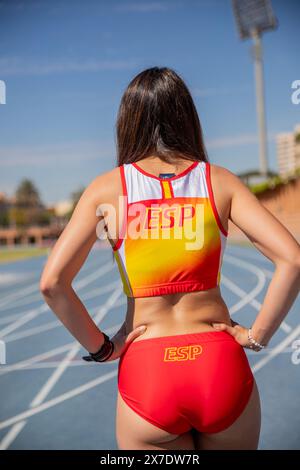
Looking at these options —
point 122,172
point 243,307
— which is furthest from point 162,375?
point 243,307

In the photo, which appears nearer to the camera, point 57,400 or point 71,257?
point 71,257

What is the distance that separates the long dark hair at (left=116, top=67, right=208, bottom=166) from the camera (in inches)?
60.8

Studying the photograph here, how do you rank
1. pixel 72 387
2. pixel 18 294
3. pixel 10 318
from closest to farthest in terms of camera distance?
1. pixel 72 387
2. pixel 10 318
3. pixel 18 294

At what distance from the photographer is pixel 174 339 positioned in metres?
1.46

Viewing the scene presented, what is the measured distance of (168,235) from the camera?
145cm

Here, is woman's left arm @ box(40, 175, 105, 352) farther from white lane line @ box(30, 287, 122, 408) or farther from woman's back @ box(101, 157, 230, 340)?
white lane line @ box(30, 287, 122, 408)

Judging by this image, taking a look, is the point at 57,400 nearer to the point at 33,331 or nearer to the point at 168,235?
the point at 33,331

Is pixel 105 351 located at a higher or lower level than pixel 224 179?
lower

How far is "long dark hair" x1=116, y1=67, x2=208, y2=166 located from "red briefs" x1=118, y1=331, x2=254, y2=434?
0.55 meters

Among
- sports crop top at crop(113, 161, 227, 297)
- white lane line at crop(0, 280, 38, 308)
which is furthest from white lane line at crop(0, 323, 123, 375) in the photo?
sports crop top at crop(113, 161, 227, 297)

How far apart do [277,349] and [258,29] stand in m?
30.4

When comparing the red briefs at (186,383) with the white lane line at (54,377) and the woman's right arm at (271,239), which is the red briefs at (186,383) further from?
the white lane line at (54,377)

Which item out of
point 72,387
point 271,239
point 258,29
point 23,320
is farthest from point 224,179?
point 258,29

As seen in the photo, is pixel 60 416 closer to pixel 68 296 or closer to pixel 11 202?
pixel 68 296
